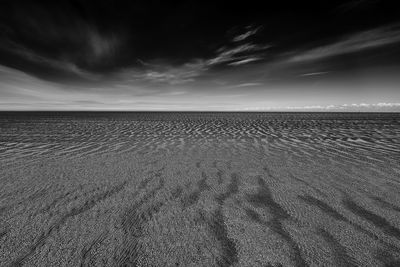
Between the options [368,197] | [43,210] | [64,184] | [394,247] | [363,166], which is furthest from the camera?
[363,166]

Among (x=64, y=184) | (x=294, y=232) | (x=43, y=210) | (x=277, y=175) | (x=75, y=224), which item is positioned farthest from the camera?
(x=277, y=175)

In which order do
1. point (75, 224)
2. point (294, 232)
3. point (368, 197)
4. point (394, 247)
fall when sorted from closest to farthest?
1. point (394, 247)
2. point (294, 232)
3. point (75, 224)
4. point (368, 197)

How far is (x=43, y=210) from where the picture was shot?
16.6ft

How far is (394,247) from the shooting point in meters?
3.64

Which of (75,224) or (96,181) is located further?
(96,181)

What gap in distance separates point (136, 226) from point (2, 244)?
7.85ft

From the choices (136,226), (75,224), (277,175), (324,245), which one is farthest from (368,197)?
(75,224)

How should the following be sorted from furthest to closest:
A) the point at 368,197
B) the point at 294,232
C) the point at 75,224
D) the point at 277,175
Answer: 1. the point at 277,175
2. the point at 368,197
3. the point at 75,224
4. the point at 294,232

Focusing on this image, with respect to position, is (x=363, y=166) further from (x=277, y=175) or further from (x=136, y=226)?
(x=136, y=226)

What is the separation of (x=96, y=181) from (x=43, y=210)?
232 centimetres

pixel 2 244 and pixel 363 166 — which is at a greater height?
pixel 2 244

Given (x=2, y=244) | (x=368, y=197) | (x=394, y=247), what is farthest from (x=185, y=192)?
(x=368, y=197)

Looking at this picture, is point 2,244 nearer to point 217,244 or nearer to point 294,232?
point 217,244

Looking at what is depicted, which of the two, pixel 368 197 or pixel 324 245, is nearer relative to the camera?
pixel 324 245
